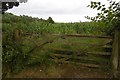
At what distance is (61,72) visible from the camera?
9.32 meters

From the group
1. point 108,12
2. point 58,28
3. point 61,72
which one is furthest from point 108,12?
point 58,28

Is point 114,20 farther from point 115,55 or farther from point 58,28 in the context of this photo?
point 58,28

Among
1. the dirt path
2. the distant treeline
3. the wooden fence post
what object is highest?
the distant treeline

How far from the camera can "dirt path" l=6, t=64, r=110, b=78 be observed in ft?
29.6

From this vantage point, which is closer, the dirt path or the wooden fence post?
the wooden fence post

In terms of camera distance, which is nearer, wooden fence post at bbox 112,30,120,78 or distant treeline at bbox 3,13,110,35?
wooden fence post at bbox 112,30,120,78

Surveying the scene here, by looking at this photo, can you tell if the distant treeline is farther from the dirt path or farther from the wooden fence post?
the dirt path

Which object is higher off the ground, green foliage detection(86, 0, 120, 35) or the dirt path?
green foliage detection(86, 0, 120, 35)

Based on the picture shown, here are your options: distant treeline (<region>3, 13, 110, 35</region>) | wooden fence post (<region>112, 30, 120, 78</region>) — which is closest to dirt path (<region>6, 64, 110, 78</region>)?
wooden fence post (<region>112, 30, 120, 78</region>)

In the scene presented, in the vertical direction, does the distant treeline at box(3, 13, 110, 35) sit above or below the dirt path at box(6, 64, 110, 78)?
above

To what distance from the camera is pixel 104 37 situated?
905cm

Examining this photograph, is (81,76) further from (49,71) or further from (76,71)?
(49,71)

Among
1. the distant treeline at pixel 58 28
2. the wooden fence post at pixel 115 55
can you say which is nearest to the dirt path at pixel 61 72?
the wooden fence post at pixel 115 55

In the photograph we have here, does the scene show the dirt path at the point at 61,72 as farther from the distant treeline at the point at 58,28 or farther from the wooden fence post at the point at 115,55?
the distant treeline at the point at 58,28
